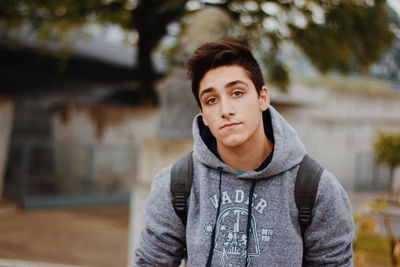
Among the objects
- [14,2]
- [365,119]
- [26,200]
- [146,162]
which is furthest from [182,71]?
[365,119]

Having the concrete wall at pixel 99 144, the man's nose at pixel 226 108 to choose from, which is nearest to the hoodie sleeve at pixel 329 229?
the man's nose at pixel 226 108

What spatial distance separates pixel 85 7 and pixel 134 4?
1.48 meters

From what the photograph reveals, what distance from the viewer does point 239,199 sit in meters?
1.84

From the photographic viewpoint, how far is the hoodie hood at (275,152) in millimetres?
1821

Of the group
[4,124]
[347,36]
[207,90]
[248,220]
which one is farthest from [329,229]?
[347,36]

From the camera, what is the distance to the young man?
1766mm

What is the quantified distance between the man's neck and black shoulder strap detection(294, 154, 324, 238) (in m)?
0.20

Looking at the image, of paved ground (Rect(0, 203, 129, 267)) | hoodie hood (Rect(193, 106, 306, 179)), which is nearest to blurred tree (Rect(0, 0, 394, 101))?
paved ground (Rect(0, 203, 129, 267))

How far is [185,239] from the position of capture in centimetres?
192

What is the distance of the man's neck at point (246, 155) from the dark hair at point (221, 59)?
223 millimetres

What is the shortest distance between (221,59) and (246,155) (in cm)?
39

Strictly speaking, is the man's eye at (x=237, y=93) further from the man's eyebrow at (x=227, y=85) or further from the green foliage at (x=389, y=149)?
the green foliage at (x=389, y=149)

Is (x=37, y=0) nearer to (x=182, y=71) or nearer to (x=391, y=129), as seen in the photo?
(x=182, y=71)

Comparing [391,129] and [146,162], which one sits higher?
[391,129]
